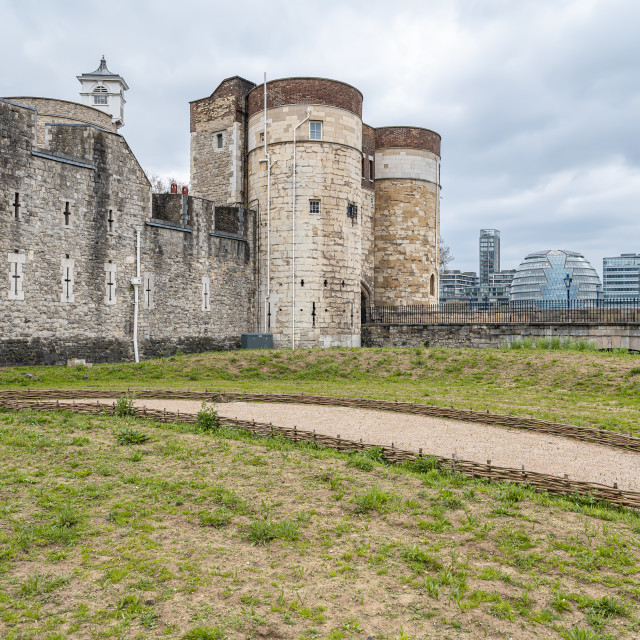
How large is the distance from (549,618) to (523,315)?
73.8 ft

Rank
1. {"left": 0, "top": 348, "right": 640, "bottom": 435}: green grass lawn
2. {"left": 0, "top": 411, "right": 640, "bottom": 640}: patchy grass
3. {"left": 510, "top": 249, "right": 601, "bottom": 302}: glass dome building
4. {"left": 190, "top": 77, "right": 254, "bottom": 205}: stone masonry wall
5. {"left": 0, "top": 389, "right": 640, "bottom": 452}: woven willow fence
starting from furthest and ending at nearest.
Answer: {"left": 510, "top": 249, "right": 601, "bottom": 302}: glass dome building → {"left": 190, "top": 77, "right": 254, "bottom": 205}: stone masonry wall → {"left": 0, "top": 348, "right": 640, "bottom": 435}: green grass lawn → {"left": 0, "top": 389, "right": 640, "bottom": 452}: woven willow fence → {"left": 0, "top": 411, "right": 640, "bottom": 640}: patchy grass

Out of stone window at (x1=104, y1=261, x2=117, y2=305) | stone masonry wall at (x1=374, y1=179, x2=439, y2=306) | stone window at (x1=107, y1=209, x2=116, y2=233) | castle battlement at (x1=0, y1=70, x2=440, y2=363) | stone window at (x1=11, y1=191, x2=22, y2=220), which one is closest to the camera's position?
stone window at (x1=11, y1=191, x2=22, y2=220)

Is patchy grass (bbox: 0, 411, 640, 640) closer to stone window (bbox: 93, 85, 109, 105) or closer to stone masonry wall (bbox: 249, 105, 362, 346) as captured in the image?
stone masonry wall (bbox: 249, 105, 362, 346)

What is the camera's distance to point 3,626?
4.38m

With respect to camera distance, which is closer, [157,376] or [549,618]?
[549,618]

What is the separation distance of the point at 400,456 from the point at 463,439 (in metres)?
1.93

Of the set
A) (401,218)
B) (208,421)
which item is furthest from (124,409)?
(401,218)

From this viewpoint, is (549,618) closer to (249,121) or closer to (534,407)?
(534,407)

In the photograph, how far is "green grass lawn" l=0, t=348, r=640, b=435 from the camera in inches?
534

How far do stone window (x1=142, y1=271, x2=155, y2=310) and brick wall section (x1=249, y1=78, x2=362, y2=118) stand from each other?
32.2ft

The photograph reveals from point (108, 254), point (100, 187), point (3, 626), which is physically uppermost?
point (100, 187)

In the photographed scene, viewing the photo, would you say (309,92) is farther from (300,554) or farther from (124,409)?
(300,554)

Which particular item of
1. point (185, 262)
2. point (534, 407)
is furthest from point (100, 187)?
point (534, 407)

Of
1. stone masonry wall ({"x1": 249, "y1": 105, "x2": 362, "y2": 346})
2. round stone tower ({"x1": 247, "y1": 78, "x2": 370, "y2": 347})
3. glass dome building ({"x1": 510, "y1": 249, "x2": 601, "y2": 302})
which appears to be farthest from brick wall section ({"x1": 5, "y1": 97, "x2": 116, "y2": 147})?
glass dome building ({"x1": 510, "y1": 249, "x2": 601, "y2": 302})
